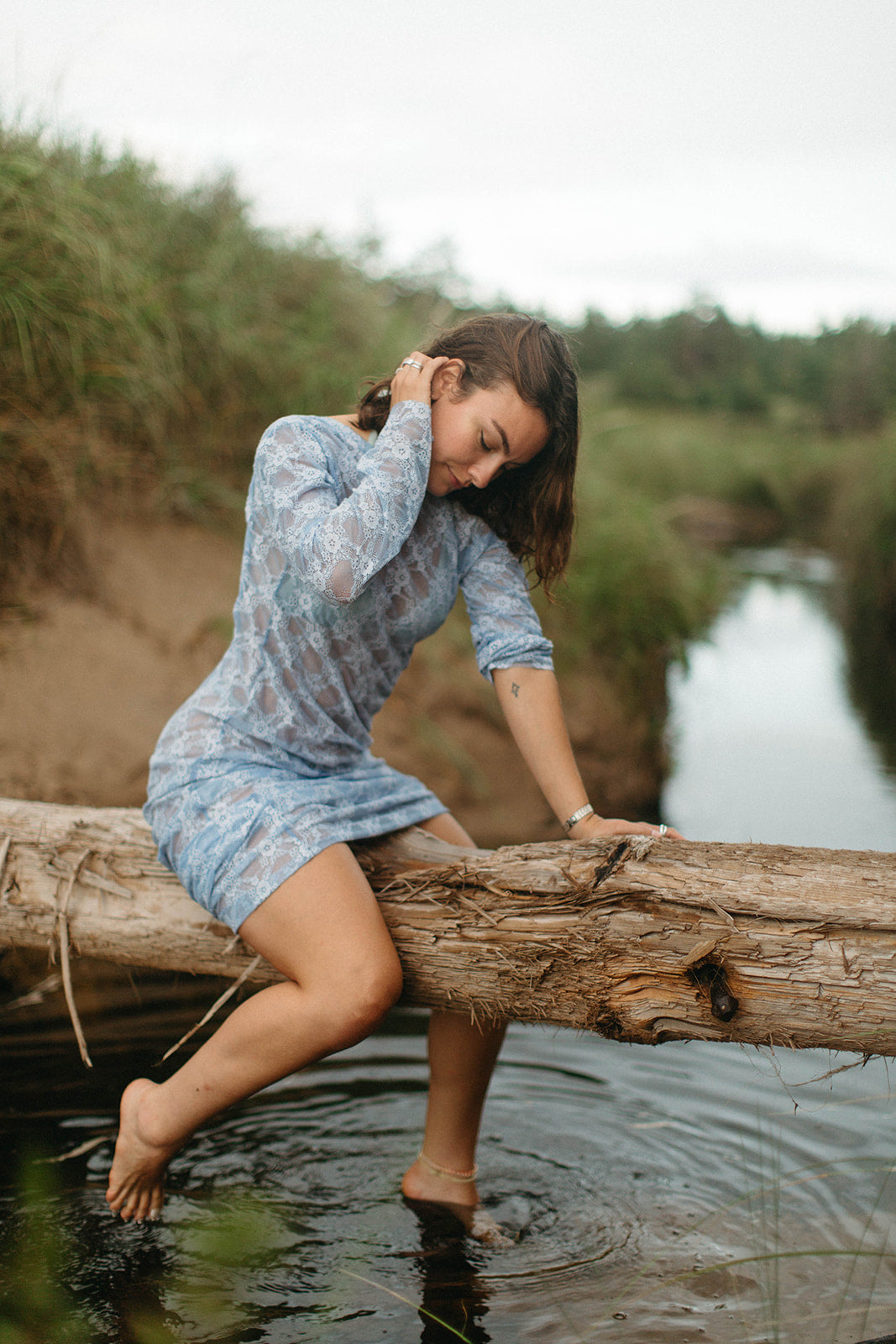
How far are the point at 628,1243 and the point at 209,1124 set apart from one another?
973 millimetres

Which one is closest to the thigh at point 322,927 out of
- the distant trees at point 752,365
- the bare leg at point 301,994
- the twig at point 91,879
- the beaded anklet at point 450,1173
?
the bare leg at point 301,994

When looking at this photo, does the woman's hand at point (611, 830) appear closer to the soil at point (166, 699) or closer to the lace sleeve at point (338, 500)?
the lace sleeve at point (338, 500)

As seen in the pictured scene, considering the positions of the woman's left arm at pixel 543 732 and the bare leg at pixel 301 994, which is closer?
the bare leg at pixel 301 994

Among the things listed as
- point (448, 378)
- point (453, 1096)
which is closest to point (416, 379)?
point (448, 378)

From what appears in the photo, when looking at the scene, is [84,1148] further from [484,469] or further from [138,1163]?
[484,469]

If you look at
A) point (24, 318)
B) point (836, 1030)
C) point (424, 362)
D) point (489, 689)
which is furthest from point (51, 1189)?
point (489, 689)

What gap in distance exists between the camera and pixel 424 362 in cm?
190

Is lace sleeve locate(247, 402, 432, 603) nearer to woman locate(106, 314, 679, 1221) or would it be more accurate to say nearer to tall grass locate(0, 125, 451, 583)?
woman locate(106, 314, 679, 1221)

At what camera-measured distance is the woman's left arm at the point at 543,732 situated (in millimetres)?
1981

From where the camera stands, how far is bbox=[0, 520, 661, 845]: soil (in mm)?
3613

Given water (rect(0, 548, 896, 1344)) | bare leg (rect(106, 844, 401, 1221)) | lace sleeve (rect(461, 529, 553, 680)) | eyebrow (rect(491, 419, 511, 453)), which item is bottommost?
water (rect(0, 548, 896, 1344))

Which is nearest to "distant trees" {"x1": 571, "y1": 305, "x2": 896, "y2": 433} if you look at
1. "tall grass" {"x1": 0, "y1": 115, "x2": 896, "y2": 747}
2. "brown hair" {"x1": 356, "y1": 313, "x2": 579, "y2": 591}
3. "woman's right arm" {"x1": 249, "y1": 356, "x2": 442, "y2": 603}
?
"tall grass" {"x1": 0, "y1": 115, "x2": 896, "y2": 747}

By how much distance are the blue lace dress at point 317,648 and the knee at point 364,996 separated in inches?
7.7

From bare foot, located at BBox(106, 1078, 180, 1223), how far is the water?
0.09m
